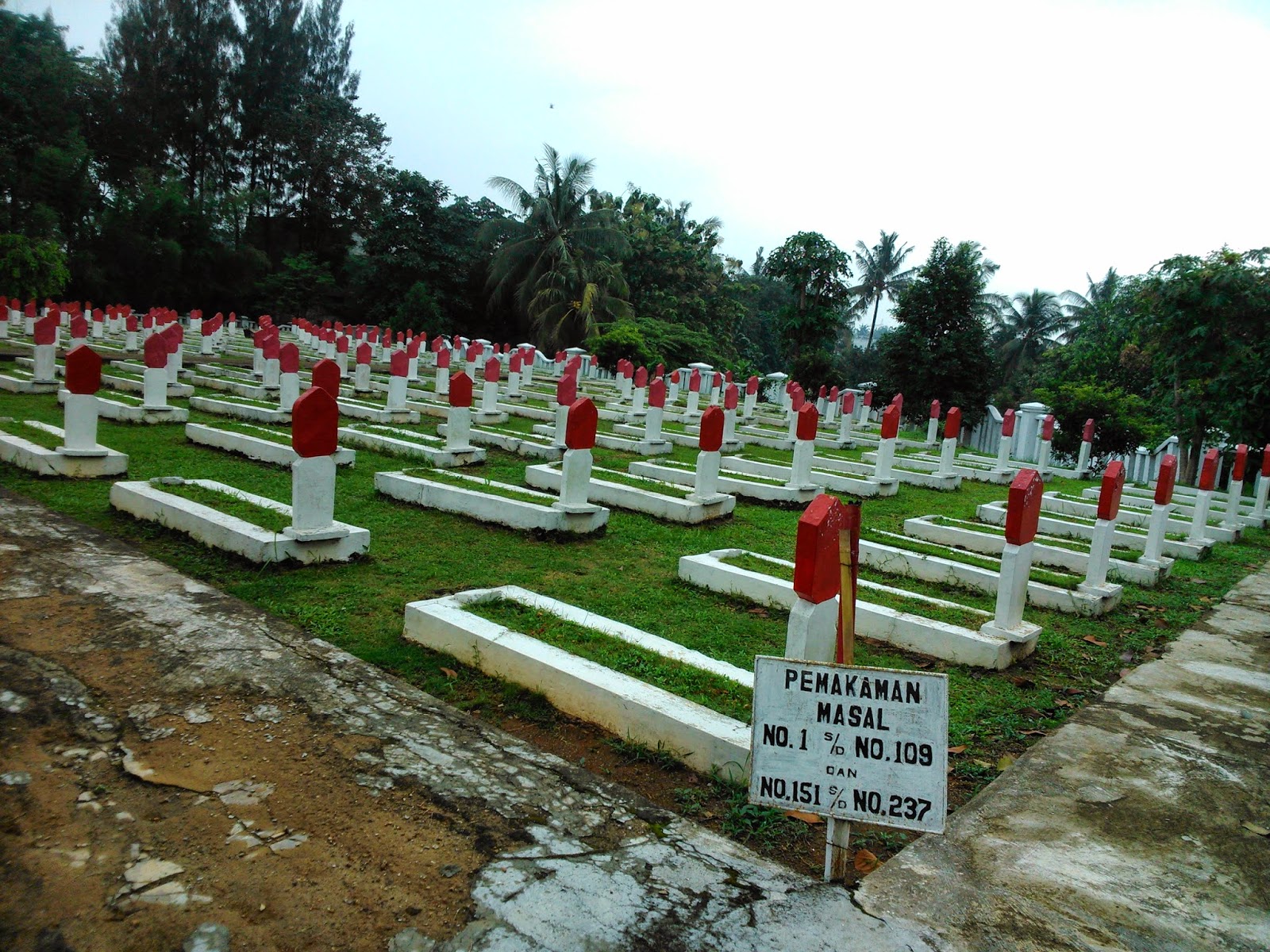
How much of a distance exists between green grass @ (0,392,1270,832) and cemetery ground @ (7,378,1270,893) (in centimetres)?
2

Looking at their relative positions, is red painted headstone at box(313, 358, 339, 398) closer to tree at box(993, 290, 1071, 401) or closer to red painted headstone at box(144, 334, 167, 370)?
red painted headstone at box(144, 334, 167, 370)

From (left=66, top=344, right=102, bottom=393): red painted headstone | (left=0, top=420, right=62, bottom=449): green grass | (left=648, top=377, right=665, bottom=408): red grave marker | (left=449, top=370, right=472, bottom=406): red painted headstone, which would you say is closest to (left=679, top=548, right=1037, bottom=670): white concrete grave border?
(left=449, top=370, right=472, bottom=406): red painted headstone

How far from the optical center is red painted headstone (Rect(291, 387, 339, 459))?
19.2ft

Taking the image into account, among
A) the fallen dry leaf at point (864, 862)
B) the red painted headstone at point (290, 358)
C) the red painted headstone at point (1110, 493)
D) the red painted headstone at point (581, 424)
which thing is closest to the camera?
the fallen dry leaf at point (864, 862)

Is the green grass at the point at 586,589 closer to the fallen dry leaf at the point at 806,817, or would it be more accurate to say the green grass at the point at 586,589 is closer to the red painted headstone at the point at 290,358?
the fallen dry leaf at the point at 806,817

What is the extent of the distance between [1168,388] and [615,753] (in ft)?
55.9

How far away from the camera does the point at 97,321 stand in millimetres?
25922

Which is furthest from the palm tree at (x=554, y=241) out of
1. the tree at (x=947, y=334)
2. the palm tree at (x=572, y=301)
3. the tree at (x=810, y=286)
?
the tree at (x=947, y=334)

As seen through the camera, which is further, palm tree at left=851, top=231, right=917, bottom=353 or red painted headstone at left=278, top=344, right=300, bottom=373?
palm tree at left=851, top=231, right=917, bottom=353

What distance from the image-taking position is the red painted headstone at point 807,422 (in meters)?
10.0

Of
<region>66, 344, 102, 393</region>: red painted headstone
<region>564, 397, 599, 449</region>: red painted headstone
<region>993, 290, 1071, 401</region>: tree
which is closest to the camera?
<region>564, 397, 599, 449</region>: red painted headstone

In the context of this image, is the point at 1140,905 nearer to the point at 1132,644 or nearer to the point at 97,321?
the point at 1132,644

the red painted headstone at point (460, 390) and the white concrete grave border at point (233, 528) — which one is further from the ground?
the red painted headstone at point (460, 390)

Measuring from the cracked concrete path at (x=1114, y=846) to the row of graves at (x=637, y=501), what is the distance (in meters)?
0.89
